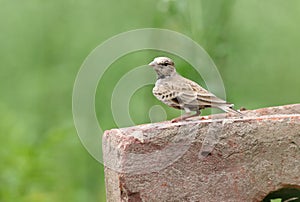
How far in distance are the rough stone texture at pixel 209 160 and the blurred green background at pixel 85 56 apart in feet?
8.33

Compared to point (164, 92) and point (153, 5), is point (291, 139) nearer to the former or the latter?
point (164, 92)

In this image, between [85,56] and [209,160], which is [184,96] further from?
[85,56]

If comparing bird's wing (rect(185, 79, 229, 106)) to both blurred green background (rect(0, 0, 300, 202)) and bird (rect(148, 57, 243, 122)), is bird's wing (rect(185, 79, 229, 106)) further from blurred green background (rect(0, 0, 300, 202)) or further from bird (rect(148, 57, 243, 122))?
blurred green background (rect(0, 0, 300, 202))

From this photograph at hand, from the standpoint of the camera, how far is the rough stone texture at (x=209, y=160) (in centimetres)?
458

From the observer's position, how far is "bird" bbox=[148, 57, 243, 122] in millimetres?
4953

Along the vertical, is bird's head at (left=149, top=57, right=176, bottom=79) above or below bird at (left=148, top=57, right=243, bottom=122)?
above

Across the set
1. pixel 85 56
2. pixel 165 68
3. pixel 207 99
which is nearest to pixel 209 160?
pixel 207 99

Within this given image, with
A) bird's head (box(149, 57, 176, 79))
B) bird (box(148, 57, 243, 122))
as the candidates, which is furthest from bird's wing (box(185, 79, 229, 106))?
bird's head (box(149, 57, 176, 79))

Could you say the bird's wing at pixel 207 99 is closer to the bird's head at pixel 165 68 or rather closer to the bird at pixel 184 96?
the bird at pixel 184 96

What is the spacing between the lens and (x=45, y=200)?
23.7 feet

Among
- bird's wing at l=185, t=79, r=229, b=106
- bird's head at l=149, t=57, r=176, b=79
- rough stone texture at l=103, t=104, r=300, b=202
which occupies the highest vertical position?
bird's head at l=149, t=57, r=176, b=79

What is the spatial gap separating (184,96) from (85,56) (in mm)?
4090

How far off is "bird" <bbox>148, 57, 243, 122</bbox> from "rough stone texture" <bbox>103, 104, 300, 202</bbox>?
0.22m

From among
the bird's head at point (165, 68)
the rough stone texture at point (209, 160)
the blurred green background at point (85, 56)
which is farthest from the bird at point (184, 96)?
the blurred green background at point (85, 56)
